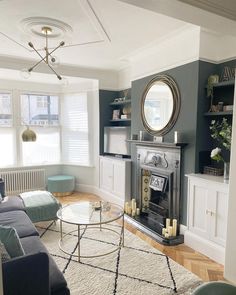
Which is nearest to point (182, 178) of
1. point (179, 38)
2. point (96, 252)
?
point (96, 252)

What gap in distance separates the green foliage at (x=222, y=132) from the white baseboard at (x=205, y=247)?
1.17 meters

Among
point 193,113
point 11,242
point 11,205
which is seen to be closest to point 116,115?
point 193,113

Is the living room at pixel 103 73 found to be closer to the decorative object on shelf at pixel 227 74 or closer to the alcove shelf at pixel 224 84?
the decorative object on shelf at pixel 227 74

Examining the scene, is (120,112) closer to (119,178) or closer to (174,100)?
(119,178)

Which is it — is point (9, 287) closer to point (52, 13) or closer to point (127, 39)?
point (52, 13)

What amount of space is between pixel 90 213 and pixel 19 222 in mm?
865

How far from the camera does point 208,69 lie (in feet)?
10.1

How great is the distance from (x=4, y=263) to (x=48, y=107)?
15.1ft

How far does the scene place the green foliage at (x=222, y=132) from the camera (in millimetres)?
2711

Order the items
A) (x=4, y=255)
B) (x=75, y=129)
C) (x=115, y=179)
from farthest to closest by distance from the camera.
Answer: (x=75, y=129) → (x=115, y=179) → (x=4, y=255)

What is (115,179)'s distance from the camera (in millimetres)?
4645

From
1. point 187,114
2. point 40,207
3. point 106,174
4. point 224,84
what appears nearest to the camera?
point 224,84

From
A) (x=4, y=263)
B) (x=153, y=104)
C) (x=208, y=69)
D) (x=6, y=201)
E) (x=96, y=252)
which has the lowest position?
(x=96, y=252)

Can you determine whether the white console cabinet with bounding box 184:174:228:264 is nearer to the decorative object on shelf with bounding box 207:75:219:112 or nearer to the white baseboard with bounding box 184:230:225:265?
the white baseboard with bounding box 184:230:225:265
